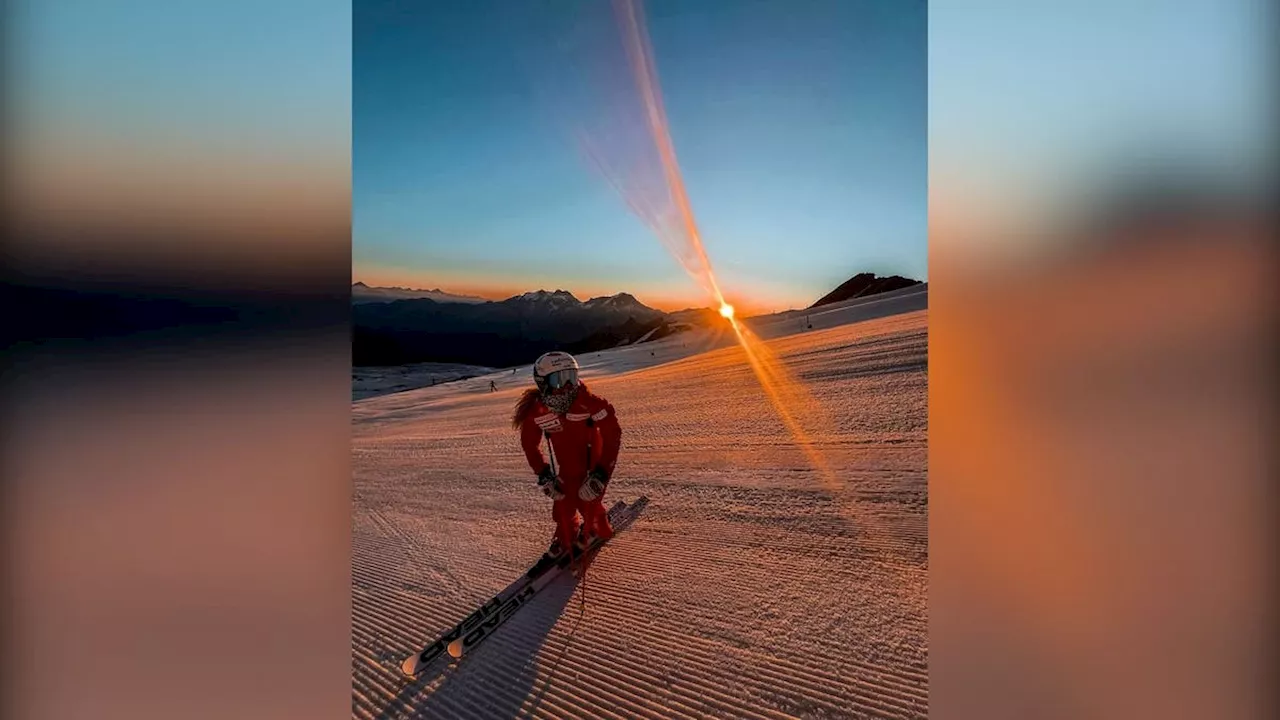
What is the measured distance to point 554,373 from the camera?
123 inches

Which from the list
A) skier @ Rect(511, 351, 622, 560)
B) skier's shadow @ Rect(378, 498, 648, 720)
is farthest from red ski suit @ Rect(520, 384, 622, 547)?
skier's shadow @ Rect(378, 498, 648, 720)

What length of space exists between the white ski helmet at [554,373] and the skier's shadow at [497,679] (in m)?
1.07

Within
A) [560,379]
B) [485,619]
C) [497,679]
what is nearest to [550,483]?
[560,379]

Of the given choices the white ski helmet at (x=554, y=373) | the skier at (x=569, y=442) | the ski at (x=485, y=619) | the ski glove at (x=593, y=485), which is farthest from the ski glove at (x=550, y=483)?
the white ski helmet at (x=554, y=373)

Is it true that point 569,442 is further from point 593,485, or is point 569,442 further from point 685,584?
point 685,584

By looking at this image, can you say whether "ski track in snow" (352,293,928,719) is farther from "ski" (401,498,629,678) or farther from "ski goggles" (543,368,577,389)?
"ski goggles" (543,368,577,389)

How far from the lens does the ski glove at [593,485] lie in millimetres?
3074

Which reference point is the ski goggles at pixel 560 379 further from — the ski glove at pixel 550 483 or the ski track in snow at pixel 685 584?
the ski track in snow at pixel 685 584

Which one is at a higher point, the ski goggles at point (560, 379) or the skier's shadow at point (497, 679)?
the ski goggles at point (560, 379)
